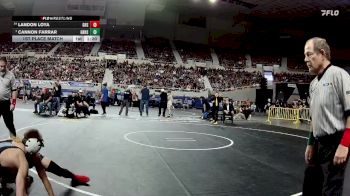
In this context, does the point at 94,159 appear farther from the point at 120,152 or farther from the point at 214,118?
the point at 214,118

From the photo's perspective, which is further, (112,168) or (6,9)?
(6,9)

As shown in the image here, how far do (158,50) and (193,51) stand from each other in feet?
16.9

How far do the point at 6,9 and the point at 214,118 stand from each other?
36.0 m

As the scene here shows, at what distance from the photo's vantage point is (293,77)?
1651 inches

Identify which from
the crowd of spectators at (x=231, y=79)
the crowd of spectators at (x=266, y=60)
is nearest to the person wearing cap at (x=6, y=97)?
the crowd of spectators at (x=231, y=79)

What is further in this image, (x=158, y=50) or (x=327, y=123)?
(x=158, y=50)

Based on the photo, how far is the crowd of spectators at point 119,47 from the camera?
41.9m

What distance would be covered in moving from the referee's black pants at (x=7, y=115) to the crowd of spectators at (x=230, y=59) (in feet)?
124

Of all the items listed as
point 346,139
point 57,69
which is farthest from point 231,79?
point 346,139

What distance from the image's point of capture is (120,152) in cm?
780

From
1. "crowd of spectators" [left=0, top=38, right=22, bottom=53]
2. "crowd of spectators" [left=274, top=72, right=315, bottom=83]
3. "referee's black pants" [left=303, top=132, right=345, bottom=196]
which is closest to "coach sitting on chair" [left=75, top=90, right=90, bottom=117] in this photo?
"referee's black pants" [left=303, top=132, right=345, bottom=196]

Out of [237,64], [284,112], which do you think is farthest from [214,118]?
[237,64]

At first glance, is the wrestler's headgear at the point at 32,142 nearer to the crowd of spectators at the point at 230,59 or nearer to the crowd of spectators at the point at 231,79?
the crowd of spectators at the point at 231,79

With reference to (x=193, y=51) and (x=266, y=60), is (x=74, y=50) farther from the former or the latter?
(x=266, y=60)
